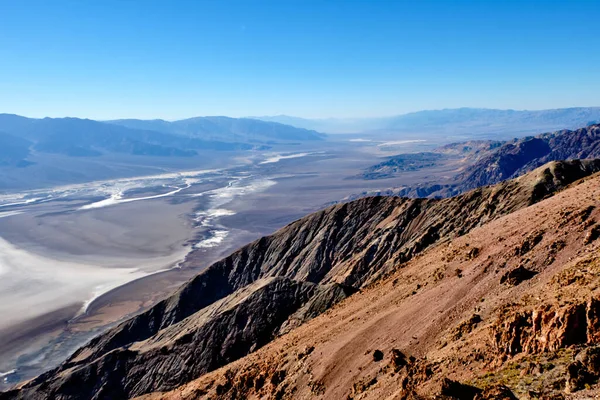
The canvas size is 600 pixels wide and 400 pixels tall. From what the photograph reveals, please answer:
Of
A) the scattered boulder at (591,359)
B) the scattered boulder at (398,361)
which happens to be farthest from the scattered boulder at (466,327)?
the scattered boulder at (591,359)

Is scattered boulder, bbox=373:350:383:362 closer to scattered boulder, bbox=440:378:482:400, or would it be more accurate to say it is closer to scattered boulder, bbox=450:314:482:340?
scattered boulder, bbox=450:314:482:340

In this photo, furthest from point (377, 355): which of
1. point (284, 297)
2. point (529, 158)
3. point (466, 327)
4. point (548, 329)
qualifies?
point (529, 158)

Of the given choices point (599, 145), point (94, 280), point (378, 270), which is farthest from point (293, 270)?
point (599, 145)

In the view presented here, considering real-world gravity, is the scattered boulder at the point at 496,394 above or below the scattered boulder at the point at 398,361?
above

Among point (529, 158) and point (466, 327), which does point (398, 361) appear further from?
point (529, 158)

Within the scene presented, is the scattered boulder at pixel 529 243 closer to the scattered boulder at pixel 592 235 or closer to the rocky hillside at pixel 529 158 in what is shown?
the scattered boulder at pixel 592 235

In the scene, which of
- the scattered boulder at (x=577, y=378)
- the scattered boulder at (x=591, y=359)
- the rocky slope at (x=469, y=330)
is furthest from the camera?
the rocky slope at (x=469, y=330)
